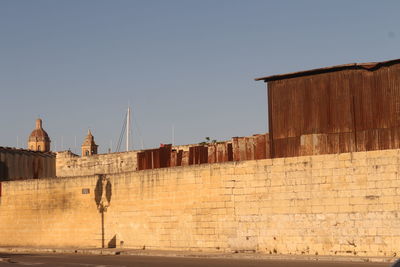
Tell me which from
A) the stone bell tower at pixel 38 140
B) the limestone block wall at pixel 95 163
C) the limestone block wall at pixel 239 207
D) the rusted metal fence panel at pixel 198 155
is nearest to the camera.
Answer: the limestone block wall at pixel 239 207

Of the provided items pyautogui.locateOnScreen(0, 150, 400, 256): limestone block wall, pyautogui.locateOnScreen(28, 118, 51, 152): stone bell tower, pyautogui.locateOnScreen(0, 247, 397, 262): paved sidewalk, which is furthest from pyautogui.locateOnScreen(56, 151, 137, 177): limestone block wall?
pyautogui.locateOnScreen(28, 118, 51, 152): stone bell tower

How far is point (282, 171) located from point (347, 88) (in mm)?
3714

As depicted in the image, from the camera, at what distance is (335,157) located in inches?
880

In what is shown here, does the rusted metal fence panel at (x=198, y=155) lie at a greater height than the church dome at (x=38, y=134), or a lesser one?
lesser

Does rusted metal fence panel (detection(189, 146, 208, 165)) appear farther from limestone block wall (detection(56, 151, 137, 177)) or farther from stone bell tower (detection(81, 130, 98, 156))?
stone bell tower (detection(81, 130, 98, 156))

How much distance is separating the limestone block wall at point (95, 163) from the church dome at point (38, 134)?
46.4 meters

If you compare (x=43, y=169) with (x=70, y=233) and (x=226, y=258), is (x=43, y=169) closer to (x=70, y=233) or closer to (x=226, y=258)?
(x=70, y=233)

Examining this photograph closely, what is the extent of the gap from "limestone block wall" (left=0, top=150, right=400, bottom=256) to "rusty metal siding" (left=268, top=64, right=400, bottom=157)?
1.03 metres

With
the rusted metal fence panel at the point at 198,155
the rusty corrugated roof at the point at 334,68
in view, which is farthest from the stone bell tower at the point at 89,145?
the rusty corrugated roof at the point at 334,68

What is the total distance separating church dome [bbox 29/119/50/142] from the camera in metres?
92.2

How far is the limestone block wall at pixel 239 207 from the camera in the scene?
70.5 feet

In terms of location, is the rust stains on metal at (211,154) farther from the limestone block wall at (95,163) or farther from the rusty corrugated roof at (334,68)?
the limestone block wall at (95,163)

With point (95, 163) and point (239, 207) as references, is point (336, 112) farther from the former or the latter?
point (95, 163)

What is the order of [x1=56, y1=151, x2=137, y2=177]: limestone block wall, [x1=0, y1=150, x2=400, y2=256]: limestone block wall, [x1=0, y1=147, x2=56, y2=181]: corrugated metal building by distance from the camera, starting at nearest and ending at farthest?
[x1=0, y1=150, x2=400, y2=256]: limestone block wall < [x1=0, y1=147, x2=56, y2=181]: corrugated metal building < [x1=56, y1=151, x2=137, y2=177]: limestone block wall
